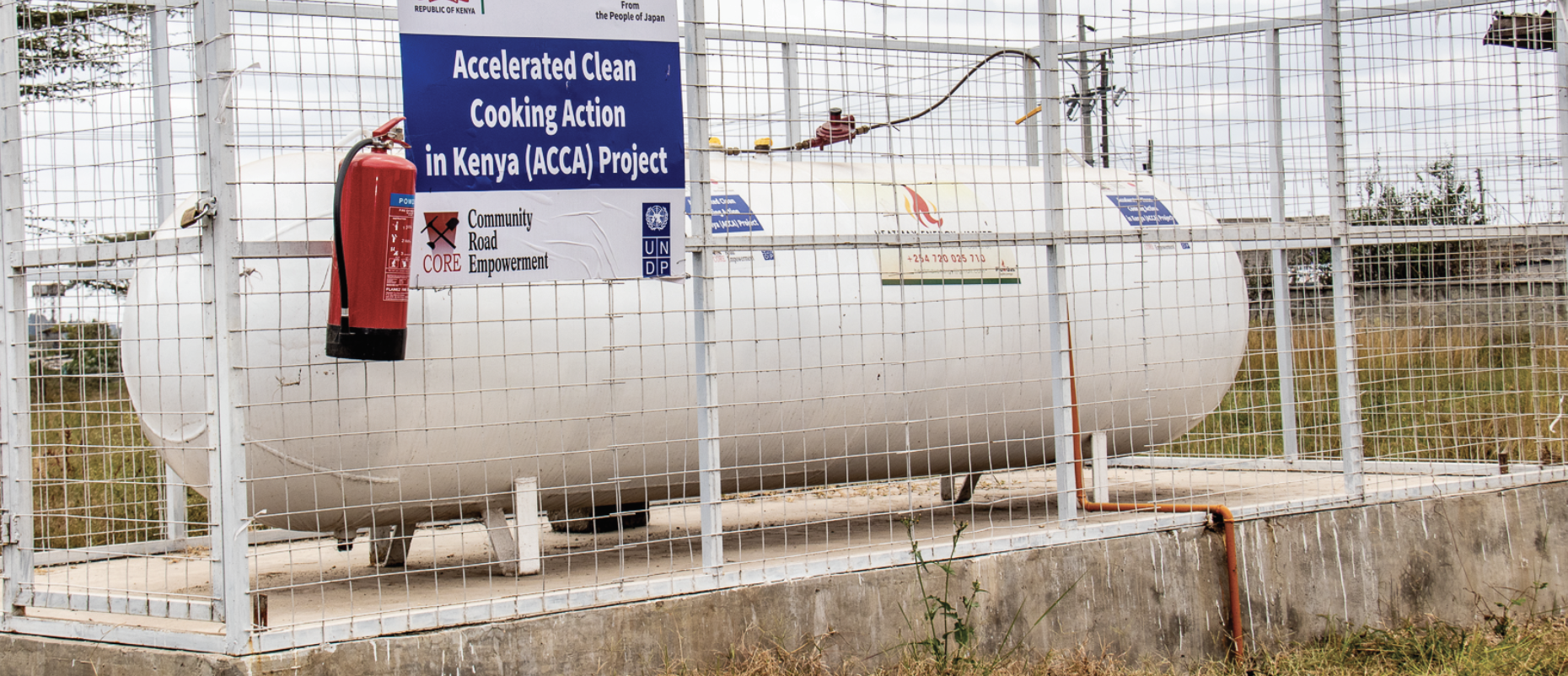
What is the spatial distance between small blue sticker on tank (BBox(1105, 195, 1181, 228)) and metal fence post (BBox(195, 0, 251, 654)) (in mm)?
4322

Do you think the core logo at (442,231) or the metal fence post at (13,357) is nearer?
the core logo at (442,231)

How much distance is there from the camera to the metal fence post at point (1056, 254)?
5.23m

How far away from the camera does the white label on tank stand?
5652mm

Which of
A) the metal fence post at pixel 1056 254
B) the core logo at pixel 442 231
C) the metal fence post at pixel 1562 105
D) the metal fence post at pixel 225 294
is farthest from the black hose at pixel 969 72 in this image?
the metal fence post at pixel 1562 105

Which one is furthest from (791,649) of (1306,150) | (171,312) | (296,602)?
(1306,150)

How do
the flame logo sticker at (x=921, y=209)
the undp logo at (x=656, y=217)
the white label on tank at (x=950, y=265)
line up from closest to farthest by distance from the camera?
the undp logo at (x=656, y=217), the white label on tank at (x=950, y=265), the flame logo sticker at (x=921, y=209)

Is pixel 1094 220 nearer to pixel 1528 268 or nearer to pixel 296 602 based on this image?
pixel 1528 268

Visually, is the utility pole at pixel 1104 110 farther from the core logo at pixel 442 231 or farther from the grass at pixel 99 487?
the grass at pixel 99 487

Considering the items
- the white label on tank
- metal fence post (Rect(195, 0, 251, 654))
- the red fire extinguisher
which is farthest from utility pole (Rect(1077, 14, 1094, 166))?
metal fence post (Rect(195, 0, 251, 654))

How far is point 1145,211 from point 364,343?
4198mm

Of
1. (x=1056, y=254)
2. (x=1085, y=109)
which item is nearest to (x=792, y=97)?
(x=1085, y=109)

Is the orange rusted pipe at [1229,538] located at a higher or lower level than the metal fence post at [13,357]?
lower

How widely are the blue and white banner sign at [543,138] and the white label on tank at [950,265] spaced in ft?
4.72

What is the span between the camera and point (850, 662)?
4.80 m
